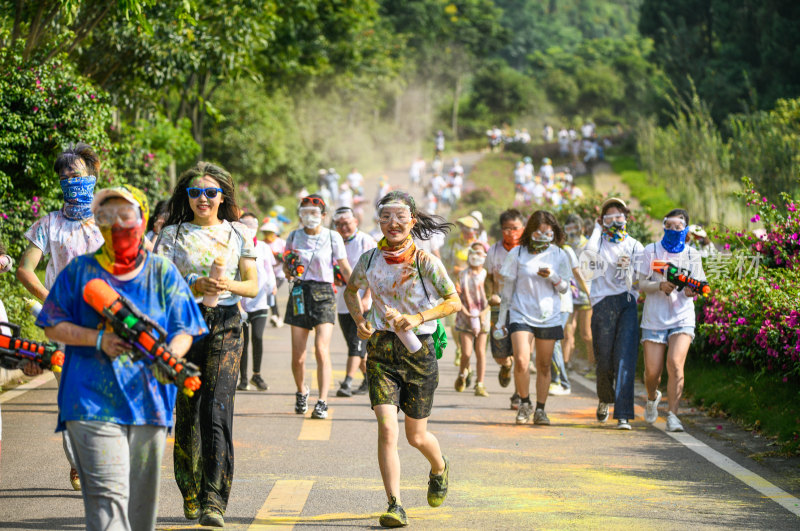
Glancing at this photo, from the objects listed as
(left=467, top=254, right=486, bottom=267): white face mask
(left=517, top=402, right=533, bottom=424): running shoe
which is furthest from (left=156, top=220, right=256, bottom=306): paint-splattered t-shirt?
(left=467, top=254, right=486, bottom=267): white face mask

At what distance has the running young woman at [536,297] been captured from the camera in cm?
987

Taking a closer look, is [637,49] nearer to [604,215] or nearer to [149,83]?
[149,83]

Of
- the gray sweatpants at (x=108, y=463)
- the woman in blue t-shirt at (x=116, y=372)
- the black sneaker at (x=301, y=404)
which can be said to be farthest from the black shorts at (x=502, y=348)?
the gray sweatpants at (x=108, y=463)

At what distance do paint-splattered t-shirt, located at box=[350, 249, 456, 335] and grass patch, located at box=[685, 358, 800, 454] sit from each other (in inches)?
142

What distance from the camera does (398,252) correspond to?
253 inches

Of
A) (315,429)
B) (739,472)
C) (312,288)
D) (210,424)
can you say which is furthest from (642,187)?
(210,424)

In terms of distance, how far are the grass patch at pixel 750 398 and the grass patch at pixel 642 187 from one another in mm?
17444

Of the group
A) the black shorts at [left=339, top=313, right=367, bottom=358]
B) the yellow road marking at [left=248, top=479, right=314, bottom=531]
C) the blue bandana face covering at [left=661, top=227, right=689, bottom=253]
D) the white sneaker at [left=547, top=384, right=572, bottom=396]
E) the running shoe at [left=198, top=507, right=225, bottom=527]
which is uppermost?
the blue bandana face covering at [left=661, top=227, right=689, bottom=253]

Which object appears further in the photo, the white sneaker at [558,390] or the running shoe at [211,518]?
the white sneaker at [558,390]

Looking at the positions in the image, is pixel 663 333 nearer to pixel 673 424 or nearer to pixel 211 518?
pixel 673 424

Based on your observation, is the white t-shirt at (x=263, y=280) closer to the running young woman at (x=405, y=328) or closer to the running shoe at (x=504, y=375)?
the running shoe at (x=504, y=375)

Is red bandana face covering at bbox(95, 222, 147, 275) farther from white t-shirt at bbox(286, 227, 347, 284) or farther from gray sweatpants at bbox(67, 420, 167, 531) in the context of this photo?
white t-shirt at bbox(286, 227, 347, 284)

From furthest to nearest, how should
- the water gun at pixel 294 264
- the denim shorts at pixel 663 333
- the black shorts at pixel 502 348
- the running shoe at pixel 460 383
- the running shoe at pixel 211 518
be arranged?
the running shoe at pixel 460 383
the black shorts at pixel 502 348
the water gun at pixel 294 264
the denim shorts at pixel 663 333
the running shoe at pixel 211 518

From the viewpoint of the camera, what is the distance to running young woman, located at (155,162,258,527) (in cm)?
594
